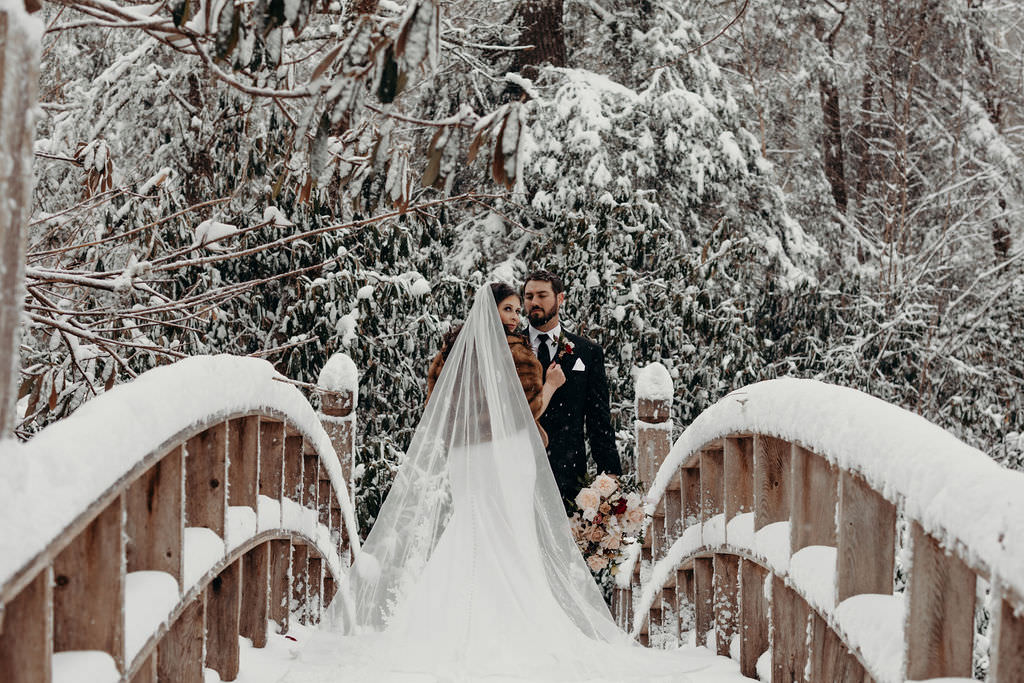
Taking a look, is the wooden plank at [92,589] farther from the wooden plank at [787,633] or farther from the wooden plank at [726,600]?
the wooden plank at [726,600]

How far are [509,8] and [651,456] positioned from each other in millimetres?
A: 7155

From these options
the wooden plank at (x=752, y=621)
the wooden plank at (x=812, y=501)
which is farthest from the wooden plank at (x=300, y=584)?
the wooden plank at (x=812, y=501)

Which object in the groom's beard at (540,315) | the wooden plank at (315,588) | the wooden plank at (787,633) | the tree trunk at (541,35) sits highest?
the tree trunk at (541,35)

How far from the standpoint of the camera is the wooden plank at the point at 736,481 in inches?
163

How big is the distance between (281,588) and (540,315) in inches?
94.7

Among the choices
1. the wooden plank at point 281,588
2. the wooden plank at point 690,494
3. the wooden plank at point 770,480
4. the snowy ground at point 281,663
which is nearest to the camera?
the wooden plank at point 770,480

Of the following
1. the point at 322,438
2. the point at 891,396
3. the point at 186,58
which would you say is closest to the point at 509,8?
the point at 186,58

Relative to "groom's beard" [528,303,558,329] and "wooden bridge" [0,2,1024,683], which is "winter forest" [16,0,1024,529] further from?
"wooden bridge" [0,2,1024,683]

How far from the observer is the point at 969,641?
6.88 ft

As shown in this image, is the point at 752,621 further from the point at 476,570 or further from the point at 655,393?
the point at 655,393

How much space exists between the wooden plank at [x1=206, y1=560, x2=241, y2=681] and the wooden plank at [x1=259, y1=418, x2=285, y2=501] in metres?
0.62

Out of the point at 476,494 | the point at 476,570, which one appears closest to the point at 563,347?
the point at 476,494

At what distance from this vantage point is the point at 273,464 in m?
4.15

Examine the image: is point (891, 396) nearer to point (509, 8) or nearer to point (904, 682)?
point (509, 8)
